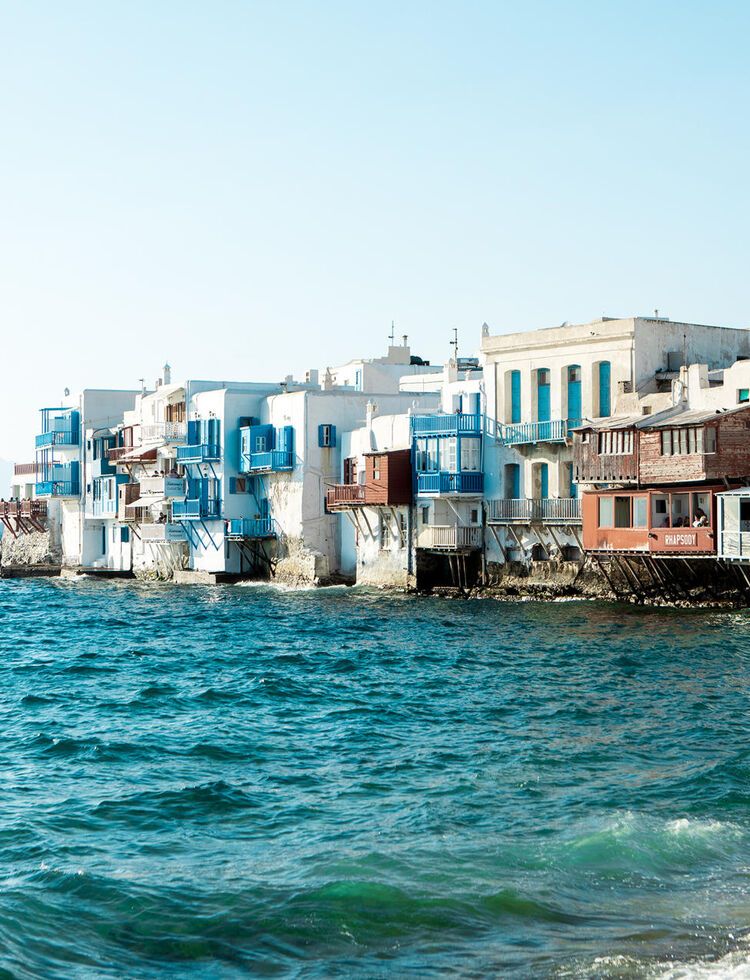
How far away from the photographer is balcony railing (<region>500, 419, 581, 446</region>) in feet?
169

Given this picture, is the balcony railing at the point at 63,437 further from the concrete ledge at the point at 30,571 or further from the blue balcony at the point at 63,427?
the concrete ledge at the point at 30,571

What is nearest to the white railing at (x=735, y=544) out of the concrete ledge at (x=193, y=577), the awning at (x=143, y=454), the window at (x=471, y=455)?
the window at (x=471, y=455)

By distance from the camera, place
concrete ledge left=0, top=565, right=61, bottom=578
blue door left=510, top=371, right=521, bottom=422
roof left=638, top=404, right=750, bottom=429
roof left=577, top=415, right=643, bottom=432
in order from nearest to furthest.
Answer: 1. roof left=638, top=404, right=750, bottom=429
2. roof left=577, top=415, right=643, bottom=432
3. blue door left=510, top=371, right=521, bottom=422
4. concrete ledge left=0, top=565, right=61, bottom=578

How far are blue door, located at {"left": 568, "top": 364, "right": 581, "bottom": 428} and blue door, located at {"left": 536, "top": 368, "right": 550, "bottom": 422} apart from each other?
1208 mm

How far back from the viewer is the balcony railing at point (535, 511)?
5122 centimetres

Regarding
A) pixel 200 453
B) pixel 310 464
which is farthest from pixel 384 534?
pixel 200 453

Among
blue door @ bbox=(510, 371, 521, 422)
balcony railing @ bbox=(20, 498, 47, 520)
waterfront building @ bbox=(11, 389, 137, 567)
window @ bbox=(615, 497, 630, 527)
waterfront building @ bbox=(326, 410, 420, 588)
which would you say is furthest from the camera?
balcony railing @ bbox=(20, 498, 47, 520)

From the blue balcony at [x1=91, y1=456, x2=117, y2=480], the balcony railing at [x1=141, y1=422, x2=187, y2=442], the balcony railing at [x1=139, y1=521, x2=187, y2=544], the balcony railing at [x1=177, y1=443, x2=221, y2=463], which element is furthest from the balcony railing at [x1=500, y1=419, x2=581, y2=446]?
the blue balcony at [x1=91, y1=456, x2=117, y2=480]

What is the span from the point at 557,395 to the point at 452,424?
18.3ft

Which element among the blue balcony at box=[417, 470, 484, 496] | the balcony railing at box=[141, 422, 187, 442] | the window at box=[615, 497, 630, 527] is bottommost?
the window at box=[615, 497, 630, 527]

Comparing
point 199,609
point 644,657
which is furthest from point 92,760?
point 199,609

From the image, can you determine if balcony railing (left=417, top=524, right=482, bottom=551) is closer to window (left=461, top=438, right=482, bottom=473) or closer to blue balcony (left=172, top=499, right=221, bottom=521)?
window (left=461, top=438, right=482, bottom=473)

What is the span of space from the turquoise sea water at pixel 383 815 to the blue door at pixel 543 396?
1882 cm

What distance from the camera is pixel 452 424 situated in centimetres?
5631
